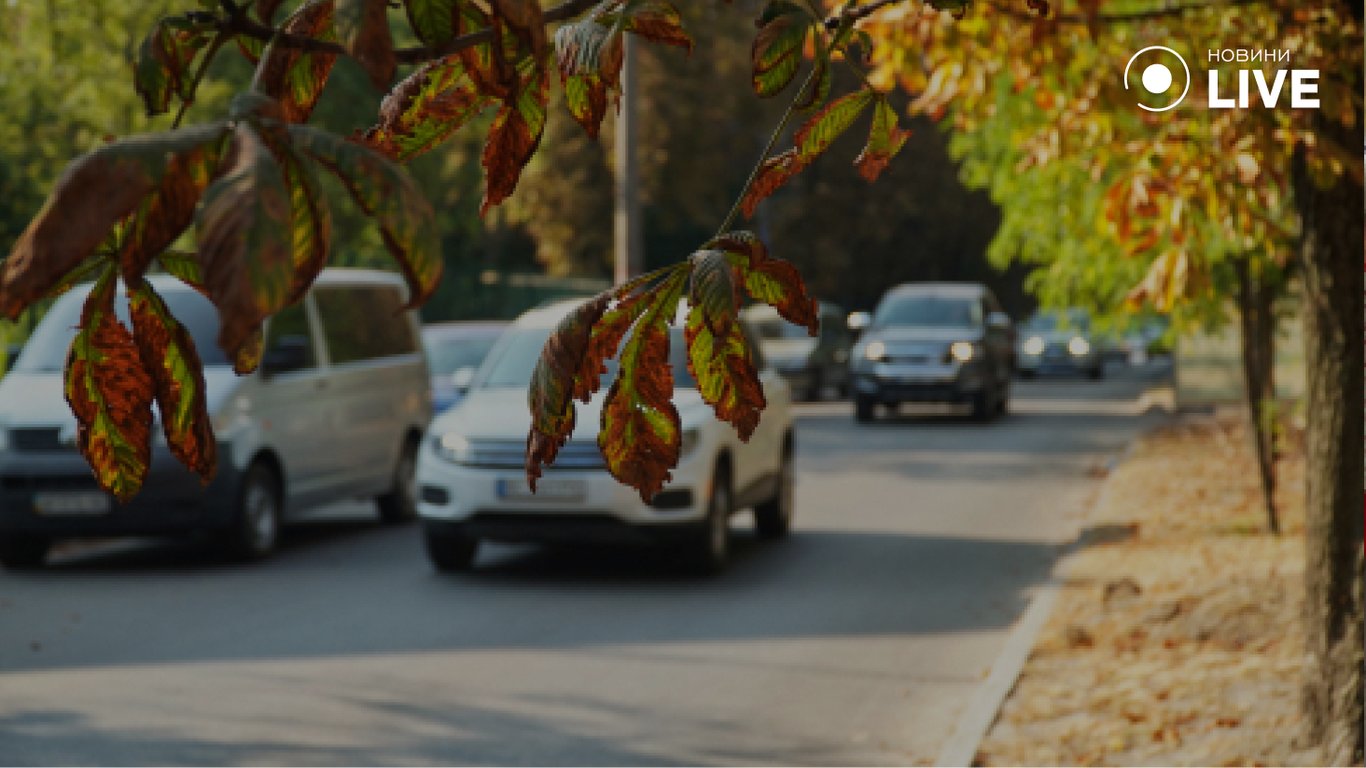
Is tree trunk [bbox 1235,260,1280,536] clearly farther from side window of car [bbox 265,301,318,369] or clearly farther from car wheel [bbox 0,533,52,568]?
car wheel [bbox 0,533,52,568]

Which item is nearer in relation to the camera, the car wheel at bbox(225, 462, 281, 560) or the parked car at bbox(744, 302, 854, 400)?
the car wheel at bbox(225, 462, 281, 560)

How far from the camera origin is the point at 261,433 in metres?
12.3

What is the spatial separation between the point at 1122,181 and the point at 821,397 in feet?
95.5

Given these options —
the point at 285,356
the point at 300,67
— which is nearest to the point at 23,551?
the point at 285,356

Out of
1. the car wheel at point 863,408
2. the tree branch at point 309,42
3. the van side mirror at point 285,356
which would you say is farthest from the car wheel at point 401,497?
the car wheel at point 863,408

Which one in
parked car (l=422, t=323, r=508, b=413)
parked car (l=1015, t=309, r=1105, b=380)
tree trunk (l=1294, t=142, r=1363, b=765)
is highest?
tree trunk (l=1294, t=142, r=1363, b=765)

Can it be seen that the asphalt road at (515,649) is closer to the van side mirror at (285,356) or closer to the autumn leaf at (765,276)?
the van side mirror at (285,356)

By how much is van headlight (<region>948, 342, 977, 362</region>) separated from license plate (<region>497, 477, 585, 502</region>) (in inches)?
637

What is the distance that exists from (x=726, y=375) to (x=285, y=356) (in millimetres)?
10961

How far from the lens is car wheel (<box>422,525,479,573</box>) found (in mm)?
11523

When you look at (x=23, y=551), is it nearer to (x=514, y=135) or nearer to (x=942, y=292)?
(x=514, y=135)

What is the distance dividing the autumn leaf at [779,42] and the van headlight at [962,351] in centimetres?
2458

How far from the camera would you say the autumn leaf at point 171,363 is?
6.53 ft

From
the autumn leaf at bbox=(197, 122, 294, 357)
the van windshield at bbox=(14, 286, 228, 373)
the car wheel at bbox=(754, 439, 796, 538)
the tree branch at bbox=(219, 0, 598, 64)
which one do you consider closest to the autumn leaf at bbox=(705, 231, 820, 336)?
the tree branch at bbox=(219, 0, 598, 64)
